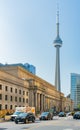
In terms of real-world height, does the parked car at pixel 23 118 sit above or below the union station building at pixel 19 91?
below

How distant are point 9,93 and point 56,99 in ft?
278

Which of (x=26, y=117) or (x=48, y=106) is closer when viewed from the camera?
(x=26, y=117)

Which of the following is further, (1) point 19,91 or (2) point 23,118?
(1) point 19,91

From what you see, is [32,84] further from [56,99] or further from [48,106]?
[56,99]

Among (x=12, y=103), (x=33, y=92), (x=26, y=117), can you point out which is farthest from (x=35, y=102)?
(x=26, y=117)

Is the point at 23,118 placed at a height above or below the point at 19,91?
below

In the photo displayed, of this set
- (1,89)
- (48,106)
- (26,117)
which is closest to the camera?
(26,117)

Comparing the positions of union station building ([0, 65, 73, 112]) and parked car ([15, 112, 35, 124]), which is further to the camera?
union station building ([0, 65, 73, 112])

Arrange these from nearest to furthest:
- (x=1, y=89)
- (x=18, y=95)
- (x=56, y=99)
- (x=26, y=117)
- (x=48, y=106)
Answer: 1. (x=26, y=117)
2. (x=1, y=89)
3. (x=18, y=95)
4. (x=48, y=106)
5. (x=56, y=99)

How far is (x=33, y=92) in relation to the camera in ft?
386

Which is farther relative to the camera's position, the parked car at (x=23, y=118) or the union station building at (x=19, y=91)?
the union station building at (x=19, y=91)

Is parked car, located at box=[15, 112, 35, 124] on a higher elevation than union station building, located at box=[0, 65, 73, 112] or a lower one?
lower

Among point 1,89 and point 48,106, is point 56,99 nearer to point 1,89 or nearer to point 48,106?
point 48,106

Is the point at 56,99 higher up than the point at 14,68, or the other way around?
the point at 14,68
